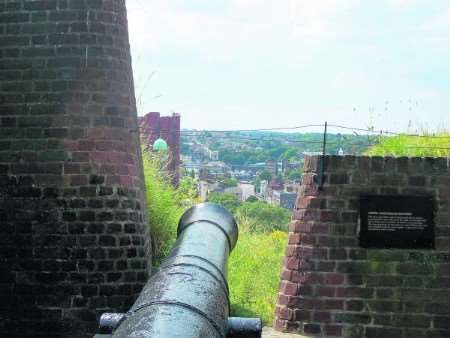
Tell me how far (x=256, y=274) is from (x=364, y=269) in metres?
4.04

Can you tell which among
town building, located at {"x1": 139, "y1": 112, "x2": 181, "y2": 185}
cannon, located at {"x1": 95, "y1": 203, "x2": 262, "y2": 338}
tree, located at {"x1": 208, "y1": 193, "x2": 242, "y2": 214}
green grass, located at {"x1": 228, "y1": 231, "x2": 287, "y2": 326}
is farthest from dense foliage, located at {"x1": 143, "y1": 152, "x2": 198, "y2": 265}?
tree, located at {"x1": 208, "y1": 193, "x2": 242, "y2": 214}

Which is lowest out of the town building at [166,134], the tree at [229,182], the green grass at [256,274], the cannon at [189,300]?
the green grass at [256,274]

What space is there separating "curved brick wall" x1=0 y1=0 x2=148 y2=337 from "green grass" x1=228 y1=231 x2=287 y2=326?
208cm

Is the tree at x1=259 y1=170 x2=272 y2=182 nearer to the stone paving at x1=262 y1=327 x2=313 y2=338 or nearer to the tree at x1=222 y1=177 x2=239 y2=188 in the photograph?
the tree at x1=222 y1=177 x2=239 y2=188

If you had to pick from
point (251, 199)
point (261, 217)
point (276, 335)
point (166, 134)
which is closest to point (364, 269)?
point (276, 335)

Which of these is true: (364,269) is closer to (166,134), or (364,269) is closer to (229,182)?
(166,134)

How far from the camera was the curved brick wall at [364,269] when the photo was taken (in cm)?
714

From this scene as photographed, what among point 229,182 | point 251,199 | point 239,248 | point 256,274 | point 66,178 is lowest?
point 256,274

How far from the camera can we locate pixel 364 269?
281 inches

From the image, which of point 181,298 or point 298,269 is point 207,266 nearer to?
point 181,298

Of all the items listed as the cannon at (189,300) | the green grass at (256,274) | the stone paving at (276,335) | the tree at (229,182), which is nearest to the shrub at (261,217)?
the tree at (229,182)

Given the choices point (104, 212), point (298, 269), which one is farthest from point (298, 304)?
point (104, 212)

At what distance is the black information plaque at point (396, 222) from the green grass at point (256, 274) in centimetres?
181

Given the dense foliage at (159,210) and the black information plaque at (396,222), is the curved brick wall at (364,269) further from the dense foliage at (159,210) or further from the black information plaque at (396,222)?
the dense foliage at (159,210)
